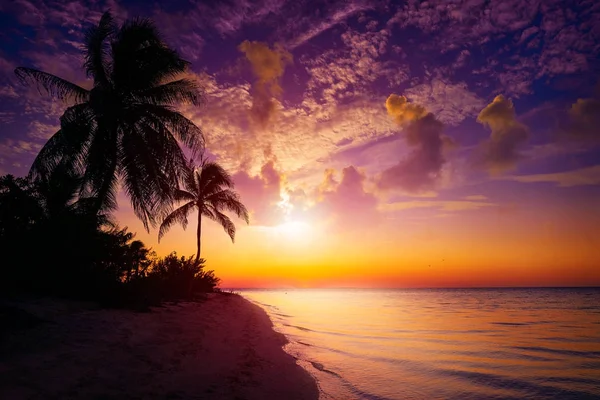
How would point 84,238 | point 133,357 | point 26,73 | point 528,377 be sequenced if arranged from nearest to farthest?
point 133,357, point 528,377, point 84,238, point 26,73

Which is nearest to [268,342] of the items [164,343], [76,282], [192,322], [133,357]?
[192,322]

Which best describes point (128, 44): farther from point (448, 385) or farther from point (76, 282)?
point (448, 385)

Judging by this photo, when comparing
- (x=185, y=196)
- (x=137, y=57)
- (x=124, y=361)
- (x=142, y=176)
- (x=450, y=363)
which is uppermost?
(x=137, y=57)

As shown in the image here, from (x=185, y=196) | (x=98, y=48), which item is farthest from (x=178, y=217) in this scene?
(x=98, y=48)

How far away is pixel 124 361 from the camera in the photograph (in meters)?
5.37

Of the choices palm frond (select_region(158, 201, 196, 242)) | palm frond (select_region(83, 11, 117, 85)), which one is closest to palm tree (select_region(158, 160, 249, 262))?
palm frond (select_region(158, 201, 196, 242))

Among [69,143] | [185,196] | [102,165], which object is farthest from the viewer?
[185,196]

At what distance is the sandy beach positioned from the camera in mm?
4145

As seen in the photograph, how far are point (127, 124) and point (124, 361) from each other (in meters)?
12.4

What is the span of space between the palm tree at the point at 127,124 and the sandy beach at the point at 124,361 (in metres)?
6.68

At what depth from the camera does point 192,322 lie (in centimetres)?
1064

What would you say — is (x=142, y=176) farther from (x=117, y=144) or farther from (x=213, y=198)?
(x=213, y=198)

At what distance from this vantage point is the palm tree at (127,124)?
13797mm

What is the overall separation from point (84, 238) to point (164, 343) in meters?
6.02
